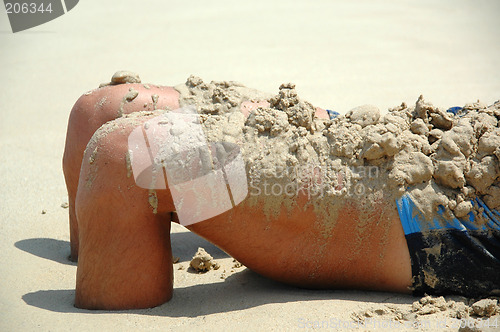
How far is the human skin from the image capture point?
195 centimetres

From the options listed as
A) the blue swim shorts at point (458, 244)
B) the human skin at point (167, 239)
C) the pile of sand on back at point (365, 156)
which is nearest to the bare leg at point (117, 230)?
the human skin at point (167, 239)

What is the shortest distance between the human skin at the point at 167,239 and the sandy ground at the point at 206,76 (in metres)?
0.08

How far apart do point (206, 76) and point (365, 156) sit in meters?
4.75

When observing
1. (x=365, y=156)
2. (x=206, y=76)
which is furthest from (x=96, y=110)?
(x=206, y=76)

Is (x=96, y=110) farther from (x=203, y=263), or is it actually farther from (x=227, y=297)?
(x=227, y=297)

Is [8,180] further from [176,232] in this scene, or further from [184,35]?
[184,35]

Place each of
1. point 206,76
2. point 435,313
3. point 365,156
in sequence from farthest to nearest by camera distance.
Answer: point 206,76, point 365,156, point 435,313

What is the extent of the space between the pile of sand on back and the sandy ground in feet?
1.26

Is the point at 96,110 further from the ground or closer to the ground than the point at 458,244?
further from the ground

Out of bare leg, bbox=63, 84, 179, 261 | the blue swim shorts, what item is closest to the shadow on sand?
the blue swim shorts

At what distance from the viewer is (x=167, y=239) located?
2.07 metres

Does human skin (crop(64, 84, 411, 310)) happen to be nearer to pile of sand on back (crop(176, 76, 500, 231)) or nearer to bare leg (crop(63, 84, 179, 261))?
pile of sand on back (crop(176, 76, 500, 231))

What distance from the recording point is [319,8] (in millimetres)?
9383

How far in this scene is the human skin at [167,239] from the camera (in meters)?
1.95
